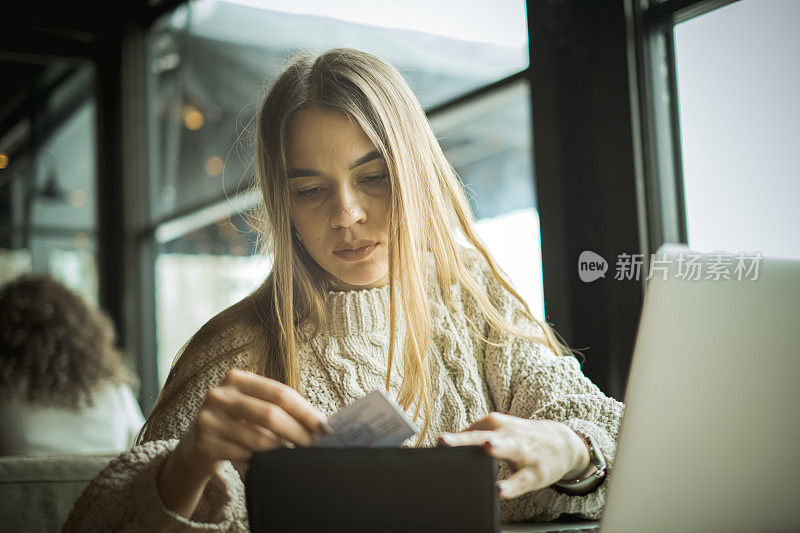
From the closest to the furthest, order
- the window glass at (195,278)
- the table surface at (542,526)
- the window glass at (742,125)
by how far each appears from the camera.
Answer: the table surface at (542,526), the window glass at (742,125), the window glass at (195,278)

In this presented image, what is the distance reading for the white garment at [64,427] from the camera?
7.69 ft

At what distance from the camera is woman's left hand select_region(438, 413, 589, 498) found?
75cm

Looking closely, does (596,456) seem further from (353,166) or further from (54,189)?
(54,189)

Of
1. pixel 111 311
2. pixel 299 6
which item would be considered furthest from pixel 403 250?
pixel 111 311

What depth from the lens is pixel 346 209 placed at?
46.8 inches

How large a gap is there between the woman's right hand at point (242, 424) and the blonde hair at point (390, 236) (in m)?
0.40

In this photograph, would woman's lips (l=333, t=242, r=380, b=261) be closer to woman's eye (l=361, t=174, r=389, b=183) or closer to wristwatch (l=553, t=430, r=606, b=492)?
woman's eye (l=361, t=174, r=389, b=183)

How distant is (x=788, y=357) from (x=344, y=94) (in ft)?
2.61

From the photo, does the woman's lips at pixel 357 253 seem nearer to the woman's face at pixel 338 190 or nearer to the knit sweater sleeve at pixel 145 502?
the woman's face at pixel 338 190

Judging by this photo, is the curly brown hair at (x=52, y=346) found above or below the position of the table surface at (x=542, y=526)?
above

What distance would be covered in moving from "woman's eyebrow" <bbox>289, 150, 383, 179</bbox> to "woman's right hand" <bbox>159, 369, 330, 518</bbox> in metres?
0.52

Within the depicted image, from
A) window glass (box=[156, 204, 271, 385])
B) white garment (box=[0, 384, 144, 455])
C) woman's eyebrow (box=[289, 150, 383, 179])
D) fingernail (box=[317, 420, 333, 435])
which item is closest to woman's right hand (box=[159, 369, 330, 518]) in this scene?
fingernail (box=[317, 420, 333, 435])

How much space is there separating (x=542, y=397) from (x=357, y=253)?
37 centimetres

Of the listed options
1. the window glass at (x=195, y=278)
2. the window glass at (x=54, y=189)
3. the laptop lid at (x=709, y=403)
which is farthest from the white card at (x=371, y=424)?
the window glass at (x=54, y=189)
